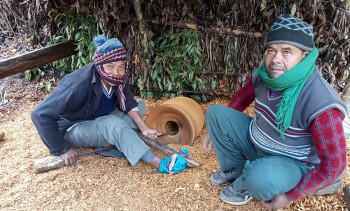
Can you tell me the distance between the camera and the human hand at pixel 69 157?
8.01ft

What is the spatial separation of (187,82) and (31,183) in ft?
7.26

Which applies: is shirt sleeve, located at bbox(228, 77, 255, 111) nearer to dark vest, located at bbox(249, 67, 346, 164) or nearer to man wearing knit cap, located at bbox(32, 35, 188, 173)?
dark vest, located at bbox(249, 67, 346, 164)

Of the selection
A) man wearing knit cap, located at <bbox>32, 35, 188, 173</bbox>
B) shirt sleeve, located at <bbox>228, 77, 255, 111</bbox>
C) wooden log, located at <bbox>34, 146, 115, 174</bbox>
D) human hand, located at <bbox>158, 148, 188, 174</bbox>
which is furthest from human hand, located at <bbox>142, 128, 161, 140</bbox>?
shirt sleeve, located at <bbox>228, 77, 255, 111</bbox>

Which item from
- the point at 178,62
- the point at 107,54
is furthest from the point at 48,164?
the point at 178,62

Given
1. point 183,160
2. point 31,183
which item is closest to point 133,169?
point 183,160

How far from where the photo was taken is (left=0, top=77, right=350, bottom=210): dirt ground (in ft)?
6.65

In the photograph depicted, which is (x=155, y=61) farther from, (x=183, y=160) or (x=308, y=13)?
(x=308, y=13)

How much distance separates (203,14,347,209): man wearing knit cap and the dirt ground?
10.8 inches

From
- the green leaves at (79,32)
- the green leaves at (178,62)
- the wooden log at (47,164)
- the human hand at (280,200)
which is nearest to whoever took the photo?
the human hand at (280,200)

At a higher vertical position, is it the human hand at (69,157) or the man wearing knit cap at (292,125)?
the man wearing knit cap at (292,125)

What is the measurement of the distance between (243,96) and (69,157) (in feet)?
5.38

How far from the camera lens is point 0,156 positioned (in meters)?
2.71

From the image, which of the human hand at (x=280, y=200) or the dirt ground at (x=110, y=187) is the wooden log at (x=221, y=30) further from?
the human hand at (x=280, y=200)

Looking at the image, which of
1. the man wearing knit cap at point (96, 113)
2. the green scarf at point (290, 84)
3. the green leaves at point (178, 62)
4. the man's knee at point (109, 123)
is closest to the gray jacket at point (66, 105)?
the man wearing knit cap at point (96, 113)
